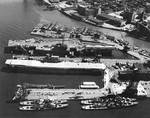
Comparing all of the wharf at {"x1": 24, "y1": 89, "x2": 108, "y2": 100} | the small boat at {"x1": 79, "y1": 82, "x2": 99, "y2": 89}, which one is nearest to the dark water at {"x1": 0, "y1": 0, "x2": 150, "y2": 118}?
the small boat at {"x1": 79, "y1": 82, "x2": 99, "y2": 89}

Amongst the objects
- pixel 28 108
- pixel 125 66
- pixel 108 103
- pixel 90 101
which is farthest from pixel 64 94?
pixel 125 66

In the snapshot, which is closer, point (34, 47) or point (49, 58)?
point (49, 58)

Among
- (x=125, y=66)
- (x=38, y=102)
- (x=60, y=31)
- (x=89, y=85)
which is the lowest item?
(x=38, y=102)

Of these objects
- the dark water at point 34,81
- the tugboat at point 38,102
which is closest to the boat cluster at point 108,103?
the dark water at point 34,81

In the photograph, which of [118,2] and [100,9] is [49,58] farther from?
[118,2]

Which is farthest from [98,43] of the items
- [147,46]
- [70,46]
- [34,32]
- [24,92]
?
[24,92]

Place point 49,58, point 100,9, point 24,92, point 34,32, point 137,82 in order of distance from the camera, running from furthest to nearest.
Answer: point 100,9, point 34,32, point 49,58, point 137,82, point 24,92

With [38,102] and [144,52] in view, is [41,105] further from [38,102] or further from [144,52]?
[144,52]
